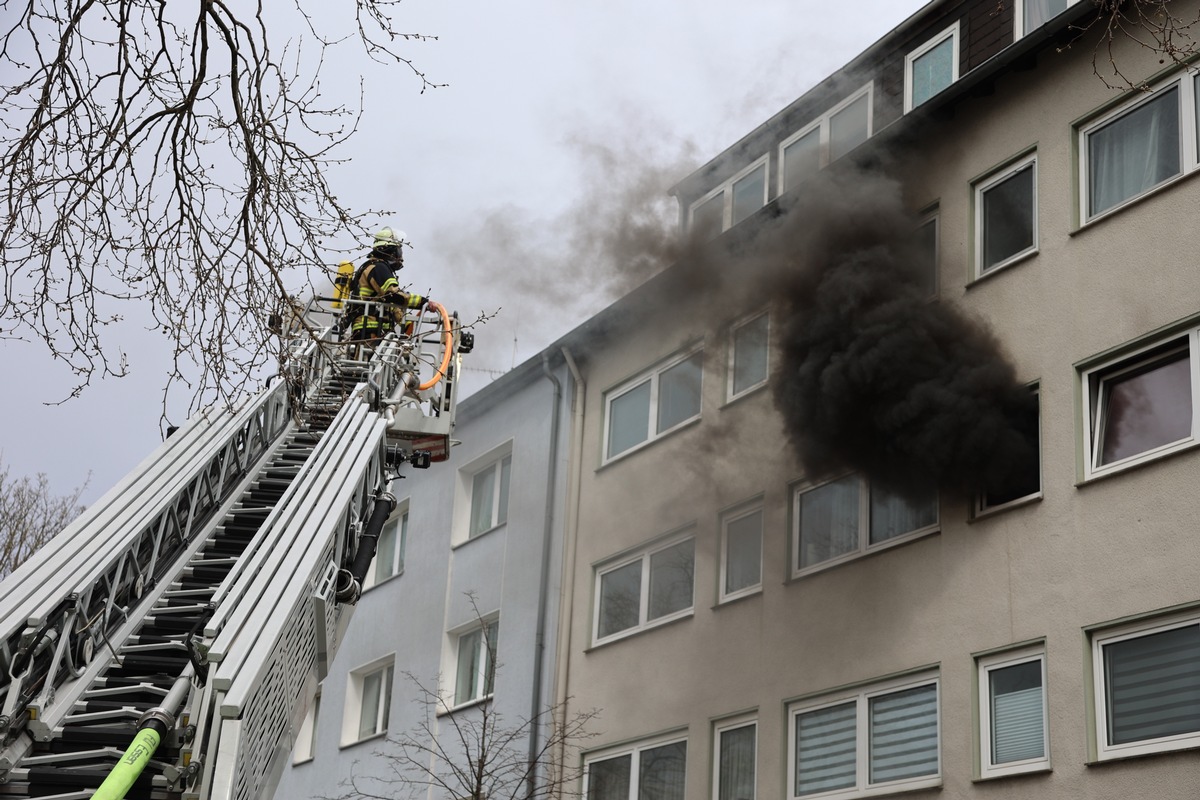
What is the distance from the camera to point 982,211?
46.8ft

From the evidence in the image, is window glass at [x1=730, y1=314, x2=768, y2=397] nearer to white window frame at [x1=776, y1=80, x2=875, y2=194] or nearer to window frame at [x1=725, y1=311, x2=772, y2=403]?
window frame at [x1=725, y1=311, x2=772, y2=403]

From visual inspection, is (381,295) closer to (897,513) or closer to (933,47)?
(897,513)

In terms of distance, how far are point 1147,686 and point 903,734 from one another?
258 cm

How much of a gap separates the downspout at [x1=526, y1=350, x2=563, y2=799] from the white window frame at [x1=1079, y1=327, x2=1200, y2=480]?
22.8 feet

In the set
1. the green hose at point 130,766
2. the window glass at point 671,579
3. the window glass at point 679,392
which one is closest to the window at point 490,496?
the window glass at point 679,392

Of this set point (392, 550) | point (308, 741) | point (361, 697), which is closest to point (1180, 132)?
point (392, 550)

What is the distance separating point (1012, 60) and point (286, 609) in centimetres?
915

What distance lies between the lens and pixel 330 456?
10.6 meters

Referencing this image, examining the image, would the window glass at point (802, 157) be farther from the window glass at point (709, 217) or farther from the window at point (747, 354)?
the window at point (747, 354)

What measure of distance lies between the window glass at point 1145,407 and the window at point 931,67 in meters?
5.27

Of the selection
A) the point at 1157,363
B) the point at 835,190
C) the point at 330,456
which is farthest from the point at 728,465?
the point at 330,456

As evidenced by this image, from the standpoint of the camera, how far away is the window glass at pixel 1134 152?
1241 centimetres

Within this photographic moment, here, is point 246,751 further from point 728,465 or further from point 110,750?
point 728,465

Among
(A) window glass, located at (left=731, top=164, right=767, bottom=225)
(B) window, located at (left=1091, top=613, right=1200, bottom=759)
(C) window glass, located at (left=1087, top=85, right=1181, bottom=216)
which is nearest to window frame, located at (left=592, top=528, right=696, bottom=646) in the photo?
(A) window glass, located at (left=731, top=164, right=767, bottom=225)
